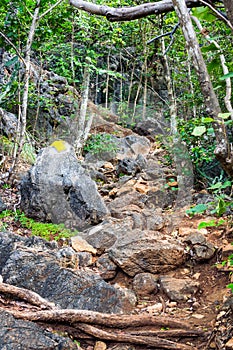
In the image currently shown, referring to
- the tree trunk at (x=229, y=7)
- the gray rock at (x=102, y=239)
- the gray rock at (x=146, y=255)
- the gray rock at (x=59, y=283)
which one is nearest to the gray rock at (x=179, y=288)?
the gray rock at (x=146, y=255)

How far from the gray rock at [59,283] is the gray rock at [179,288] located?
0.39 metres

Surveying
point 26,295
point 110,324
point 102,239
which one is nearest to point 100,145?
point 102,239

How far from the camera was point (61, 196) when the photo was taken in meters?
5.53

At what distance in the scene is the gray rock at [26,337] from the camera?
2299 mm

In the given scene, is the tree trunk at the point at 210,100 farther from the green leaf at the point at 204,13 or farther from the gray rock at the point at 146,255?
the gray rock at the point at 146,255

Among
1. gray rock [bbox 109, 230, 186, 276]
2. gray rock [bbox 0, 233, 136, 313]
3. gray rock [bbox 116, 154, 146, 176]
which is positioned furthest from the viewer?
gray rock [bbox 116, 154, 146, 176]

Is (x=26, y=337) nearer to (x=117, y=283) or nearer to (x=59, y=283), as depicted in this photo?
(x=59, y=283)

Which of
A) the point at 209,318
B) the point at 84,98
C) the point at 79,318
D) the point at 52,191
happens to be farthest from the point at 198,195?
the point at 84,98

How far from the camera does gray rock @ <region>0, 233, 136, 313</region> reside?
10.2 feet

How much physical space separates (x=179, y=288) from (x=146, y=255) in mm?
562

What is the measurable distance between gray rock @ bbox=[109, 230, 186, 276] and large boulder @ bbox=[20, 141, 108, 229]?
4.61 feet

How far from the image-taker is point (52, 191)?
18.1 ft

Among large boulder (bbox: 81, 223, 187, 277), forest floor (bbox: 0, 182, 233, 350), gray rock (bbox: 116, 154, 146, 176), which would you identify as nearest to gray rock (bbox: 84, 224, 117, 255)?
large boulder (bbox: 81, 223, 187, 277)

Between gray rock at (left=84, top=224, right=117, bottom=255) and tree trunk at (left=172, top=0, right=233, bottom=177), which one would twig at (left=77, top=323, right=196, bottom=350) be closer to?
gray rock at (left=84, top=224, right=117, bottom=255)
